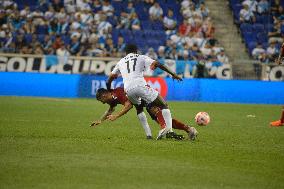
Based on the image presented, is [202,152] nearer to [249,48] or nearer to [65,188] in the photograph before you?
[65,188]

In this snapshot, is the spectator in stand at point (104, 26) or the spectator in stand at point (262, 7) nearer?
the spectator in stand at point (104, 26)

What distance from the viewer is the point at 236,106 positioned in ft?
86.7

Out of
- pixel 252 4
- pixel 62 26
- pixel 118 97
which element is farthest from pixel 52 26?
pixel 118 97

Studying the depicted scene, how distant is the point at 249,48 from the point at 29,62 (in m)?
10.4

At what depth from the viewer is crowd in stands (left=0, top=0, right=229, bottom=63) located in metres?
30.2

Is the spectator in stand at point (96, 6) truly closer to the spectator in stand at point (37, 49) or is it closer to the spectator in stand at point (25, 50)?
the spectator in stand at point (37, 49)

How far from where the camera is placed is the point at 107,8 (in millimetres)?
32188

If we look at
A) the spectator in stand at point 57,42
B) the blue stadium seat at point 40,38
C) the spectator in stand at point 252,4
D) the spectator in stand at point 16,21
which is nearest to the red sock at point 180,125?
the spectator in stand at point 57,42

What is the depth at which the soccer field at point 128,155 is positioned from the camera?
8.66 meters

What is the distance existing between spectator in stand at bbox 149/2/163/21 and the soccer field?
1415 cm

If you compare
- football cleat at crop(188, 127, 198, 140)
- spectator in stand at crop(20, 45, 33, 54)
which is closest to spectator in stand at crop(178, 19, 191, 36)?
spectator in stand at crop(20, 45, 33, 54)

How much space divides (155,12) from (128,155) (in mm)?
22123

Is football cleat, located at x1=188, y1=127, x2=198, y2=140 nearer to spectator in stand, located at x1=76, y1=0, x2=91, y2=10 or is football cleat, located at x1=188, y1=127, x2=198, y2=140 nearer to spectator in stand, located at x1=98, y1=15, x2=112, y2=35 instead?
spectator in stand, located at x1=98, y1=15, x2=112, y2=35

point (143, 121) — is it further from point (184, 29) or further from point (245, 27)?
point (245, 27)
